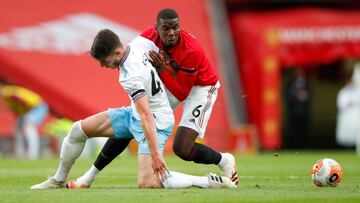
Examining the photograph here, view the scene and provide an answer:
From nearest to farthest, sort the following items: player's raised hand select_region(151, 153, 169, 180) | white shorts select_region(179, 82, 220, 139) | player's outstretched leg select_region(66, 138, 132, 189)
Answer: player's raised hand select_region(151, 153, 169, 180) < player's outstretched leg select_region(66, 138, 132, 189) < white shorts select_region(179, 82, 220, 139)

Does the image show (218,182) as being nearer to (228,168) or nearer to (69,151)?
(228,168)

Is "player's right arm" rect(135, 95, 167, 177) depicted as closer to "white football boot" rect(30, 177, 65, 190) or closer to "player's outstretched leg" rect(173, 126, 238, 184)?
"player's outstretched leg" rect(173, 126, 238, 184)

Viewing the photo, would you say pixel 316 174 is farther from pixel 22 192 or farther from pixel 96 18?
pixel 96 18

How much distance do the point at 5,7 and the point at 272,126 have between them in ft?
22.8

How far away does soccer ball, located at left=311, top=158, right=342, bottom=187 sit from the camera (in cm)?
1105

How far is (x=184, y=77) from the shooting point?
11422 millimetres

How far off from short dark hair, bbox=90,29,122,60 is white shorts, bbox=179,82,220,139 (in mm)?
1652

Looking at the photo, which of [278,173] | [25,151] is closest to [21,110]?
[25,151]

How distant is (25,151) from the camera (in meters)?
22.8

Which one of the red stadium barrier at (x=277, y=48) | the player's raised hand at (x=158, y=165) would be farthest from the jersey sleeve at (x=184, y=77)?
the red stadium barrier at (x=277, y=48)

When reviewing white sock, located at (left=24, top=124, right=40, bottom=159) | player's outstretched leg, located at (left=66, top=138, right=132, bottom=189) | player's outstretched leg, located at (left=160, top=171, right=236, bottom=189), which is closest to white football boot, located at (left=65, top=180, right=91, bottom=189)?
player's outstretched leg, located at (left=66, top=138, right=132, bottom=189)

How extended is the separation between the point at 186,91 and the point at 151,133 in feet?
5.11

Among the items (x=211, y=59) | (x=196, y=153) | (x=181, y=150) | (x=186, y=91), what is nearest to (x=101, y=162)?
(x=181, y=150)

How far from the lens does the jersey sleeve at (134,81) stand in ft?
33.4
